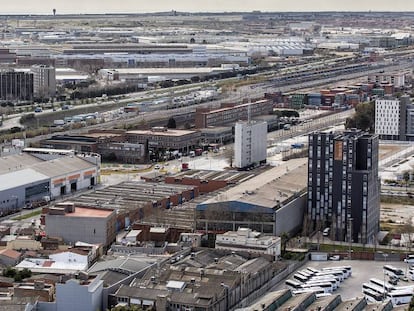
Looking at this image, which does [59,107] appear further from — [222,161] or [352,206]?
[352,206]

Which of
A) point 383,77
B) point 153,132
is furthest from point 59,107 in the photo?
point 383,77

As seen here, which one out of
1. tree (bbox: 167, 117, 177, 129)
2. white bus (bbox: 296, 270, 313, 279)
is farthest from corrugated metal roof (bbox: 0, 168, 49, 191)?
tree (bbox: 167, 117, 177, 129)

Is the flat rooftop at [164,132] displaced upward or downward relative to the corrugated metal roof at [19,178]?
upward

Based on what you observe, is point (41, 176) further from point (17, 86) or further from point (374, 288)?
point (17, 86)

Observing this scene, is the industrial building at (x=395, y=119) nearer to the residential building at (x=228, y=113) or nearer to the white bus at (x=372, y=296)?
the residential building at (x=228, y=113)

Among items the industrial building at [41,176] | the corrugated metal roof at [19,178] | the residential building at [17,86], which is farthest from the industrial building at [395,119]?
the residential building at [17,86]

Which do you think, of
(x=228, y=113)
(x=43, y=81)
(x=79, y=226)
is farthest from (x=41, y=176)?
(x=43, y=81)
